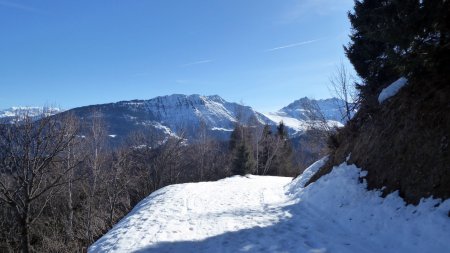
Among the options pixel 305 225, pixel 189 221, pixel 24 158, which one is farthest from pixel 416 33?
pixel 24 158

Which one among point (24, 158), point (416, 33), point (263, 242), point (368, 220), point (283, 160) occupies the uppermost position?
point (416, 33)

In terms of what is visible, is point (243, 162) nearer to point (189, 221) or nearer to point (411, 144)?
point (189, 221)

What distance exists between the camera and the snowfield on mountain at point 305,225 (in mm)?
6816

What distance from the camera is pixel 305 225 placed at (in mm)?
9172

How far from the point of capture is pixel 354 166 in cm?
1138

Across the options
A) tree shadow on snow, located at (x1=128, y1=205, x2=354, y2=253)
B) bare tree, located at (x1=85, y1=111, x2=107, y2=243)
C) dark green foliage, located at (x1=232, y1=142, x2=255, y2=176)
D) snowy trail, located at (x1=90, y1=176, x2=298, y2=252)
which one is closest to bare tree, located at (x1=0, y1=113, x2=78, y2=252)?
snowy trail, located at (x1=90, y1=176, x2=298, y2=252)

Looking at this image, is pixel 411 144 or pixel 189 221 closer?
pixel 411 144

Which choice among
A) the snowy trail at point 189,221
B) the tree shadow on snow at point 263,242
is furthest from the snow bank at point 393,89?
the tree shadow on snow at point 263,242

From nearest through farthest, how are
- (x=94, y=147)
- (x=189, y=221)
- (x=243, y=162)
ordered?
(x=189, y=221)
(x=94, y=147)
(x=243, y=162)

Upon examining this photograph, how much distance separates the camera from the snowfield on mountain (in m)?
6.82

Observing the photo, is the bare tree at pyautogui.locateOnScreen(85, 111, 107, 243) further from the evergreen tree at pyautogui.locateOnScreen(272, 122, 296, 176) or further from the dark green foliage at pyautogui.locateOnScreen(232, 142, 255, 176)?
the evergreen tree at pyautogui.locateOnScreen(272, 122, 296, 176)

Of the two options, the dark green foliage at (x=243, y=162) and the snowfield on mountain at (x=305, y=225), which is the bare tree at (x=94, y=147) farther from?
the snowfield on mountain at (x=305, y=225)

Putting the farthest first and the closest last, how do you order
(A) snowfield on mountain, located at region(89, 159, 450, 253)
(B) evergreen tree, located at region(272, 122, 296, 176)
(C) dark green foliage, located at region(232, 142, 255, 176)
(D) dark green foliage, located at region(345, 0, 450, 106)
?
(B) evergreen tree, located at region(272, 122, 296, 176) → (C) dark green foliage, located at region(232, 142, 255, 176) → (D) dark green foliage, located at region(345, 0, 450, 106) → (A) snowfield on mountain, located at region(89, 159, 450, 253)

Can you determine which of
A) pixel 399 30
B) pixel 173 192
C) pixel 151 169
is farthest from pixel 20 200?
pixel 151 169
